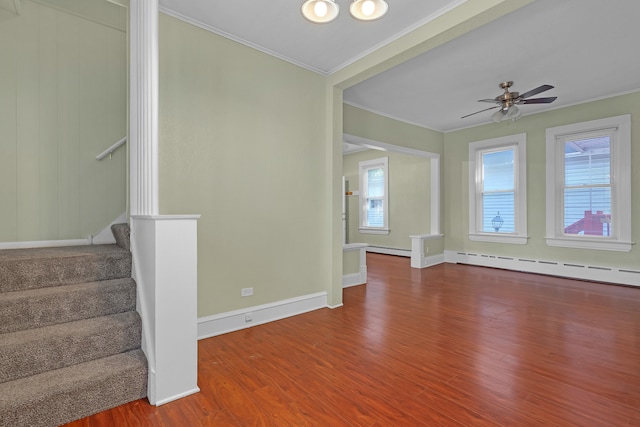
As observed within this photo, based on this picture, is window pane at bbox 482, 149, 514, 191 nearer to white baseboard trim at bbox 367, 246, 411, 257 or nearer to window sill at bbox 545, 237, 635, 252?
window sill at bbox 545, 237, 635, 252

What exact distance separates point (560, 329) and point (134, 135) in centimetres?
437

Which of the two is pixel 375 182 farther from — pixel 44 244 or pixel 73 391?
pixel 73 391

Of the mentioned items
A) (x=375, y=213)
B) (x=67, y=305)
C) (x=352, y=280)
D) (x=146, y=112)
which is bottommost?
(x=352, y=280)

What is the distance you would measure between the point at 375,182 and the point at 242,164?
19.3ft

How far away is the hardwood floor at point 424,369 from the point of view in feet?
5.95

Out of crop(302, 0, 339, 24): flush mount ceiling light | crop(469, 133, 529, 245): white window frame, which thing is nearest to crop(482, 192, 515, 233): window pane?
crop(469, 133, 529, 245): white window frame

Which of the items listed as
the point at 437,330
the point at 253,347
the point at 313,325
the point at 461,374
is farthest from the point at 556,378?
the point at 253,347

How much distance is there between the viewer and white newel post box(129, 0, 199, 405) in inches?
75.3

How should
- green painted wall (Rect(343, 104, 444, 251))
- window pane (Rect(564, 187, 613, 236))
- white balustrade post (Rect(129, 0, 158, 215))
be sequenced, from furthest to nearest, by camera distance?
green painted wall (Rect(343, 104, 444, 251)) → window pane (Rect(564, 187, 613, 236)) → white balustrade post (Rect(129, 0, 158, 215))

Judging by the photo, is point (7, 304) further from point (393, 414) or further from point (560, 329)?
point (560, 329)

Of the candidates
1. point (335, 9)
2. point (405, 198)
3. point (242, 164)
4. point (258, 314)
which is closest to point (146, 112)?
point (242, 164)

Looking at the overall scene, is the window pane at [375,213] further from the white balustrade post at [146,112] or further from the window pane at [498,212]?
the white balustrade post at [146,112]

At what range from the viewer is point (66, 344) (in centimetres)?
188

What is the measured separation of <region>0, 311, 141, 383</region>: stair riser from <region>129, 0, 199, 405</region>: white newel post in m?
0.15
